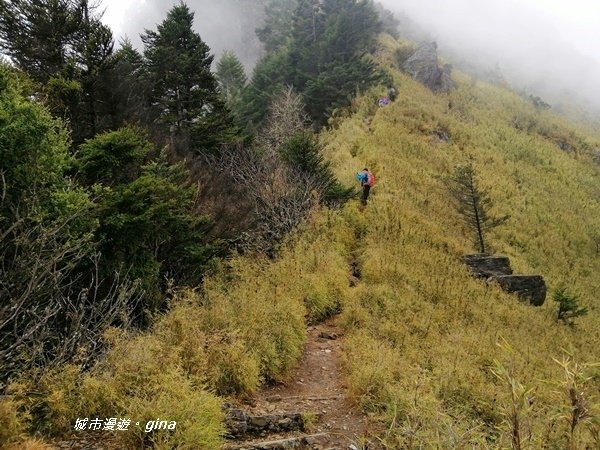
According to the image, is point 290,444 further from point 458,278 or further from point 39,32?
point 39,32

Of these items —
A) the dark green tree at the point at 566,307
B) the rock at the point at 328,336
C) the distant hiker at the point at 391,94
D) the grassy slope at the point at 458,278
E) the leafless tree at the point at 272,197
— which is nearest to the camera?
the grassy slope at the point at 458,278

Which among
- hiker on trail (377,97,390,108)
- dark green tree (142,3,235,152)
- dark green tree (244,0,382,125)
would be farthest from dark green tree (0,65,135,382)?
hiker on trail (377,97,390,108)

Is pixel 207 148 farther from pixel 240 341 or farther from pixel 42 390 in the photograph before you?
pixel 42 390

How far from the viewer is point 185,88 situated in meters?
19.7

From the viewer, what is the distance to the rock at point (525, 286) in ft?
42.3

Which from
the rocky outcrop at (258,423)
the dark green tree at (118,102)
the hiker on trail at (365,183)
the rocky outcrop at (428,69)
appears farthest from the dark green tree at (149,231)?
the rocky outcrop at (428,69)

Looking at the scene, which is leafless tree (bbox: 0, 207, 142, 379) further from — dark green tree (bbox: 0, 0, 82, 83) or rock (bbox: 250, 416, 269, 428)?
dark green tree (bbox: 0, 0, 82, 83)

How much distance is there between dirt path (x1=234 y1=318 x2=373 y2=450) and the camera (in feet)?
16.5

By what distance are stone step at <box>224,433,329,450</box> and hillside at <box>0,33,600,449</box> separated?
41 centimetres

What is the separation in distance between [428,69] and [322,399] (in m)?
38.7

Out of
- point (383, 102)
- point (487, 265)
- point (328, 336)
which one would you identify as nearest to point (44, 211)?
point (328, 336)

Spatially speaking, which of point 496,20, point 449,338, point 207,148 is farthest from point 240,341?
point 496,20

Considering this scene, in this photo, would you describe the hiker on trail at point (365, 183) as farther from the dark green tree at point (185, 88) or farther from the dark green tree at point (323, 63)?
the dark green tree at point (323, 63)

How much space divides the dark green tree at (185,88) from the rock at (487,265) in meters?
10.4
